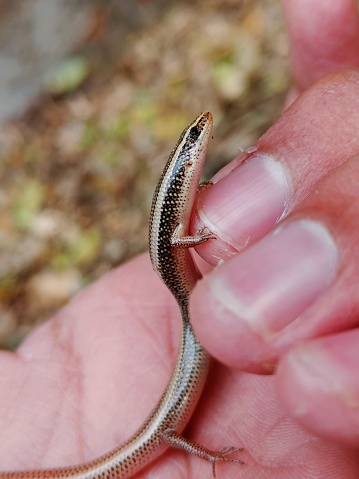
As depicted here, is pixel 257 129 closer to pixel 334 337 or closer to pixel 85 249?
pixel 85 249

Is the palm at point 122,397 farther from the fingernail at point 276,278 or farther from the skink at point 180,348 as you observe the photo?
the fingernail at point 276,278

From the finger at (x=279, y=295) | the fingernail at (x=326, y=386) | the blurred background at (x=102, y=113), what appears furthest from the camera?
the blurred background at (x=102, y=113)

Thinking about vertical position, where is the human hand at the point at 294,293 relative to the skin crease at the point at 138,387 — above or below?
above

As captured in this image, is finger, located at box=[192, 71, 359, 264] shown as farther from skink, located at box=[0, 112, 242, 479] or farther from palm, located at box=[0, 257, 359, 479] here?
palm, located at box=[0, 257, 359, 479]

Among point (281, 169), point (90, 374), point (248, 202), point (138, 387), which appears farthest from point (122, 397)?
point (281, 169)

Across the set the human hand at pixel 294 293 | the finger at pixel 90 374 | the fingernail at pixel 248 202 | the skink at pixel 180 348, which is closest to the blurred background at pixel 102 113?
the finger at pixel 90 374

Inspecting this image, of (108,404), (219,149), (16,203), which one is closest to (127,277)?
(108,404)

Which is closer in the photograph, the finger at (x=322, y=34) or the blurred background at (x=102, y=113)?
the finger at (x=322, y=34)

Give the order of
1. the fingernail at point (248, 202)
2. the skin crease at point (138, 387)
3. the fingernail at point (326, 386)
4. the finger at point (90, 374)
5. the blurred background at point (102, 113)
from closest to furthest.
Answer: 1. the fingernail at point (326, 386)
2. the fingernail at point (248, 202)
3. the skin crease at point (138, 387)
4. the finger at point (90, 374)
5. the blurred background at point (102, 113)
